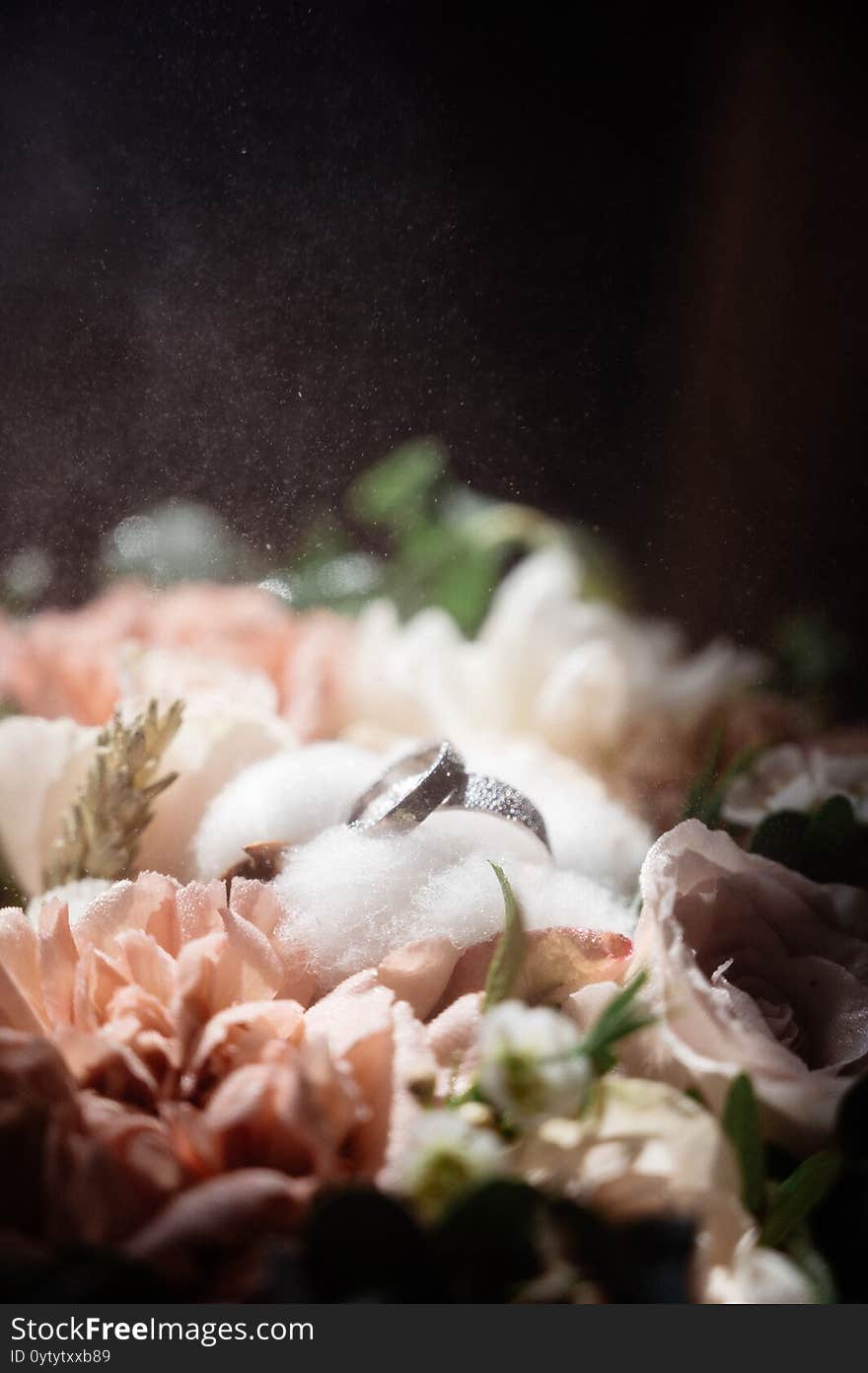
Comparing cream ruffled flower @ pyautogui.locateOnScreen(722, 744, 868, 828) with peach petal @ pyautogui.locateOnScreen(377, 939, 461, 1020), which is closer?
peach petal @ pyautogui.locateOnScreen(377, 939, 461, 1020)

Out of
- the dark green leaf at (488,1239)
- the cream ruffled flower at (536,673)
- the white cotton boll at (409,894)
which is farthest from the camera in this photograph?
the cream ruffled flower at (536,673)

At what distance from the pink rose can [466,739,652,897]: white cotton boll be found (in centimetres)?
6

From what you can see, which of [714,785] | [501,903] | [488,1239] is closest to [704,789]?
[714,785]

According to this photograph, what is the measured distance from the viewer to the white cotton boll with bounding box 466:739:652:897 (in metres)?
0.38

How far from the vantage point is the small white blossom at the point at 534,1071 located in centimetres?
23

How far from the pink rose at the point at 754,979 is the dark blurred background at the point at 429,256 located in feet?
0.38

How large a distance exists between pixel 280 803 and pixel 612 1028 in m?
0.16

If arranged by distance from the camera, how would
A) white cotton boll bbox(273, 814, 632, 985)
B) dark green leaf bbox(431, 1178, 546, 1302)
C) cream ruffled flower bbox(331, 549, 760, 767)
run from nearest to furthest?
dark green leaf bbox(431, 1178, 546, 1302) < white cotton boll bbox(273, 814, 632, 985) < cream ruffled flower bbox(331, 549, 760, 767)

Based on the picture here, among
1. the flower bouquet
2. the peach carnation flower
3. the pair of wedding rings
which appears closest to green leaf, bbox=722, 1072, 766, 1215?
the flower bouquet

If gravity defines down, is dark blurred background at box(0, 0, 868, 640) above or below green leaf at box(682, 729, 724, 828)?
above

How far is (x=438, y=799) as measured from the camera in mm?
341

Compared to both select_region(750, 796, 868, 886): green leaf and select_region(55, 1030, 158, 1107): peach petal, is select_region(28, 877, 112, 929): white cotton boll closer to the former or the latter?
select_region(55, 1030, 158, 1107): peach petal

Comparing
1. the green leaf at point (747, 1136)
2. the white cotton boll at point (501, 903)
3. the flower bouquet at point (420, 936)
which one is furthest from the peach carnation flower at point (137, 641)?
the green leaf at point (747, 1136)

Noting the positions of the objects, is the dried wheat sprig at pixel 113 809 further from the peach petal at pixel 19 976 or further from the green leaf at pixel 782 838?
the green leaf at pixel 782 838
